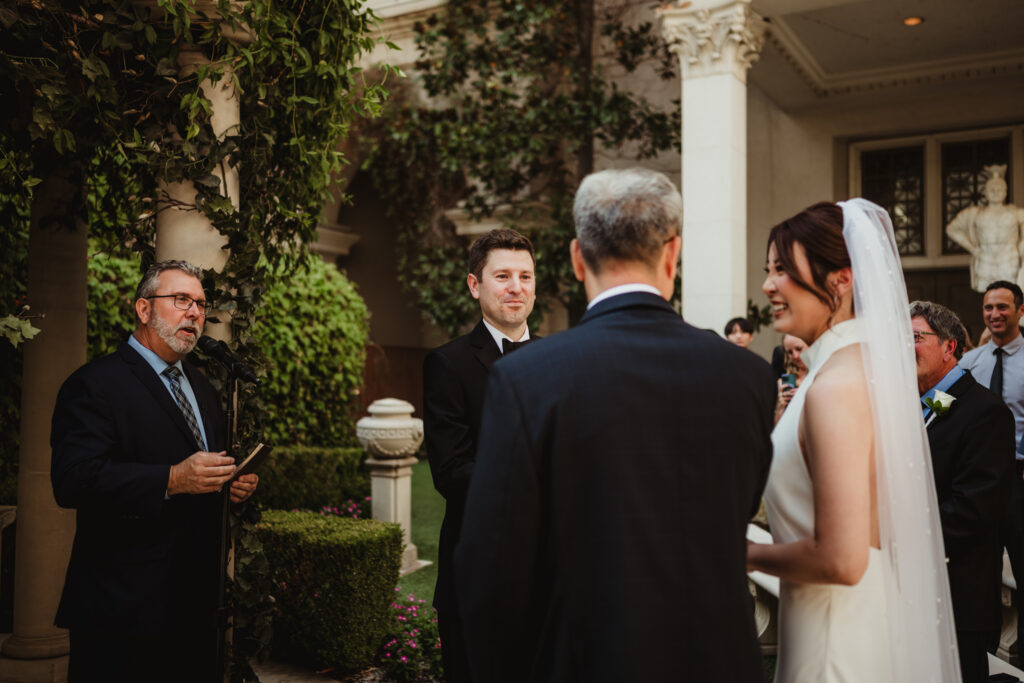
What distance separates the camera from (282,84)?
4.23m

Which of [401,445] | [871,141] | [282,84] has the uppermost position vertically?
[871,141]

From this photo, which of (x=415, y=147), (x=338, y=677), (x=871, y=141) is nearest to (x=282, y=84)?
(x=338, y=677)

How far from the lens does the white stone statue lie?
9.15 metres

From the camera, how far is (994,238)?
927cm

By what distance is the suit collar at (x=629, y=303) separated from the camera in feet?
5.99

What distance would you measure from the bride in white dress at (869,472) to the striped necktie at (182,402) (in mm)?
2288

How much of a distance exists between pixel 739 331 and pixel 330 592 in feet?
14.9

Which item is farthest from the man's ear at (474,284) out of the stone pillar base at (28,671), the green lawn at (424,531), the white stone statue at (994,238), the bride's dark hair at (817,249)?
the white stone statue at (994,238)

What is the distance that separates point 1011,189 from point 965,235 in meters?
1.86

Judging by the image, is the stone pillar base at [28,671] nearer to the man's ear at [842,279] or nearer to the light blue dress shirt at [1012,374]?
the man's ear at [842,279]

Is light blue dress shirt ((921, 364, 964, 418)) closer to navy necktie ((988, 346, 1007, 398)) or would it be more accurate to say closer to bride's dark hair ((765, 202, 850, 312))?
bride's dark hair ((765, 202, 850, 312))

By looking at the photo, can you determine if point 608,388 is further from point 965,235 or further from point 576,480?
point 965,235

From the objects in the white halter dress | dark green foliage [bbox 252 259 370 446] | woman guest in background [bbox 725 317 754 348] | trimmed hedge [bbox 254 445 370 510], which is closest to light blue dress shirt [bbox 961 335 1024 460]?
woman guest in background [bbox 725 317 754 348]

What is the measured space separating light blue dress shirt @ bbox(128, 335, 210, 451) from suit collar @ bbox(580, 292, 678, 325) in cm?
212
